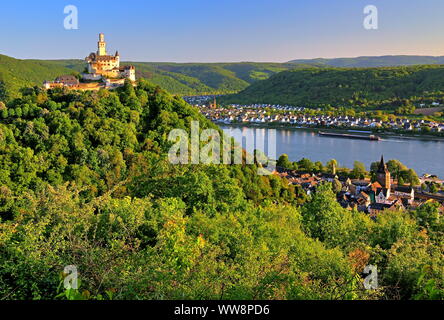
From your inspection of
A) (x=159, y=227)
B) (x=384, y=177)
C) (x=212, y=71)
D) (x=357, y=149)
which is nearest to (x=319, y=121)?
(x=357, y=149)

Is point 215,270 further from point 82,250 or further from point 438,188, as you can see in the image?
point 438,188

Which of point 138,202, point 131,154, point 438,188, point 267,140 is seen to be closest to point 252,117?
point 267,140

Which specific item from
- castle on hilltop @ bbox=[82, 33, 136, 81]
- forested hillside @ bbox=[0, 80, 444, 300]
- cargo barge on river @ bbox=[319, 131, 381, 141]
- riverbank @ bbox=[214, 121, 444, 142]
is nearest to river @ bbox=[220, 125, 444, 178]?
cargo barge on river @ bbox=[319, 131, 381, 141]

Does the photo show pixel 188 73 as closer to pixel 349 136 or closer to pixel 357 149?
pixel 349 136

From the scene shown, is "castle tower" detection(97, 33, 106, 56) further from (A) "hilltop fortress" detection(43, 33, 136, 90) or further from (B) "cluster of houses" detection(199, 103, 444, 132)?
(B) "cluster of houses" detection(199, 103, 444, 132)

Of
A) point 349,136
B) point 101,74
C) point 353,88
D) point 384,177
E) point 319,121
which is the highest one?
point 353,88

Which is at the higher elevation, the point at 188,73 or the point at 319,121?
the point at 188,73
